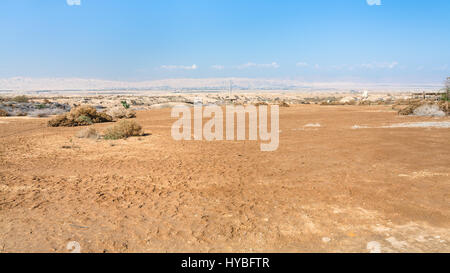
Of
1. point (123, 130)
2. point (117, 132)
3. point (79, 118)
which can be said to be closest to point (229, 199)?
point (117, 132)

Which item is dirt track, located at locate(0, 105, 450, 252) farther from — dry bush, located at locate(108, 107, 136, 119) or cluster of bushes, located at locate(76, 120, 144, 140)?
dry bush, located at locate(108, 107, 136, 119)

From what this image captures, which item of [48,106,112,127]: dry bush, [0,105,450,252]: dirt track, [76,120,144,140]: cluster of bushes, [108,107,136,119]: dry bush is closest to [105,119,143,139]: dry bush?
[76,120,144,140]: cluster of bushes

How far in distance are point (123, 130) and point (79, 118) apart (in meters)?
7.22

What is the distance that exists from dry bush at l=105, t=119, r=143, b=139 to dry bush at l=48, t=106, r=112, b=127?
6435mm

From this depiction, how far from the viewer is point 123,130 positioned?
13.0m

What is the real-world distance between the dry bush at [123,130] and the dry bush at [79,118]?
6435 mm

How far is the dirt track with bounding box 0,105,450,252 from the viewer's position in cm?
394

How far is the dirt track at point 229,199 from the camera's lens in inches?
155

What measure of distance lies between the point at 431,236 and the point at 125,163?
6661 mm

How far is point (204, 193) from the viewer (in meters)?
5.84

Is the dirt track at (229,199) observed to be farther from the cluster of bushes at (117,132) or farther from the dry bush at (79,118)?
the dry bush at (79,118)

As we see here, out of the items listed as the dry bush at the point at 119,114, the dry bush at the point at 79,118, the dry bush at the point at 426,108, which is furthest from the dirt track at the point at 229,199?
the dry bush at the point at 119,114
